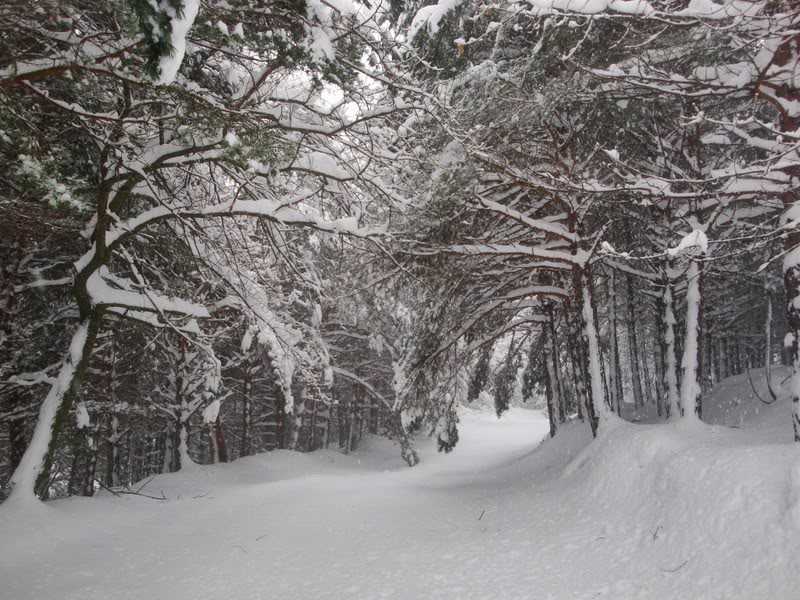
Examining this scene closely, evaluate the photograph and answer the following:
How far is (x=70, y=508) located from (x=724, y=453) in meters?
8.90

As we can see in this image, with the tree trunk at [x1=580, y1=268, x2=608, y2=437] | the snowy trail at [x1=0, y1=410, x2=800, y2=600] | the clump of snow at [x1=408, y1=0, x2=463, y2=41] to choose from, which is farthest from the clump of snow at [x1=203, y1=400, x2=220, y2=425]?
the clump of snow at [x1=408, y1=0, x2=463, y2=41]

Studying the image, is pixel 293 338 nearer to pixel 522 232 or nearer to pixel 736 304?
pixel 522 232

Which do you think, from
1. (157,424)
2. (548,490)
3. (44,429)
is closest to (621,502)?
(548,490)

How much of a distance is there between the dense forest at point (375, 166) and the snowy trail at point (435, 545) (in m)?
1.06

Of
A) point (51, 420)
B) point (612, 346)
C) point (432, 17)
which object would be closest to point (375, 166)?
point (432, 17)

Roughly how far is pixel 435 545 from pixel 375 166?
17.1 feet

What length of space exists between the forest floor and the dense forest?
0.97 meters

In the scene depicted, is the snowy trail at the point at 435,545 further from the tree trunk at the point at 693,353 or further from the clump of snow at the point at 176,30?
the clump of snow at the point at 176,30

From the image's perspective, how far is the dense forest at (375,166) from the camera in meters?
4.45

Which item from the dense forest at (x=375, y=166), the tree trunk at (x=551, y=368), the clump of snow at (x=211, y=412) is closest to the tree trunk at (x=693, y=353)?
the dense forest at (x=375, y=166)

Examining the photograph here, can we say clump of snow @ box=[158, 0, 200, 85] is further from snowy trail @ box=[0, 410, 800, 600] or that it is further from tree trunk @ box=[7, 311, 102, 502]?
tree trunk @ box=[7, 311, 102, 502]

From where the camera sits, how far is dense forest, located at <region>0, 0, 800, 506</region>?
4.45 m

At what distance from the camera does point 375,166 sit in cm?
703

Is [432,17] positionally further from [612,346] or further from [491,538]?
[612,346]
